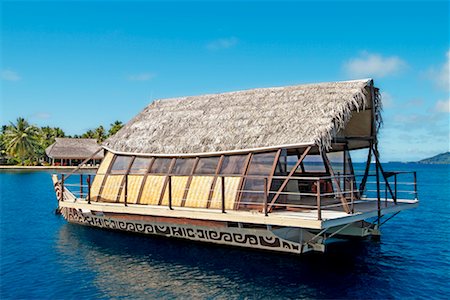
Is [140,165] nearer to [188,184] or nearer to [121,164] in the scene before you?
[121,164]

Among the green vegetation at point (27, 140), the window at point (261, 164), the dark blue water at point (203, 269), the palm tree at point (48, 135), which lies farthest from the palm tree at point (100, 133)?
the window at point (261, 164)

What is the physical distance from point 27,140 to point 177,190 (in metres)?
63.4

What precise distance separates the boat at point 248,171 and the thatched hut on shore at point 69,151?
53.4 metres

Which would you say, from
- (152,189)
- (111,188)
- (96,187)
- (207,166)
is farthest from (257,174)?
(96,187)

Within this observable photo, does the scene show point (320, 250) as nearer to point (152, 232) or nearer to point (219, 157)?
point (219, 157)

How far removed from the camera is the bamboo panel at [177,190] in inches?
658

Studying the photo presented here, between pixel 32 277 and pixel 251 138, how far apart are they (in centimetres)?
842

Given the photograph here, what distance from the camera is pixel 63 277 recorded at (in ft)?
44.6

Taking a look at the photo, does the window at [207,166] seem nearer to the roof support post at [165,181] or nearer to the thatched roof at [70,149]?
the roof support post at [165,181]

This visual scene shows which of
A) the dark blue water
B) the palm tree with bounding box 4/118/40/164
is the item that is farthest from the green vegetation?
the dark blue water

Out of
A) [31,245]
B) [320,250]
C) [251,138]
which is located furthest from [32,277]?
[320,250]

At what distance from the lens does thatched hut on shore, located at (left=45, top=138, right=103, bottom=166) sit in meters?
71.2

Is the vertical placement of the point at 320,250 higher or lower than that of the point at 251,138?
lower

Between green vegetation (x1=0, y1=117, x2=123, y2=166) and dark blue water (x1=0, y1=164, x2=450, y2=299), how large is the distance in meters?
57.0
